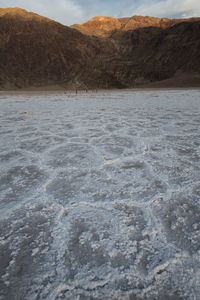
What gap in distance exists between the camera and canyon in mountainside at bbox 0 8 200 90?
95.6 feet

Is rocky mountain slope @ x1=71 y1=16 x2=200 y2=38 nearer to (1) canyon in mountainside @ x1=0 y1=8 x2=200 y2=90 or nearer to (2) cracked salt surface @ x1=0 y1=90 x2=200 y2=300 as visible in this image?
(1) canyon in mountainside @ x1=0 y1=8 x2=200 y2=90

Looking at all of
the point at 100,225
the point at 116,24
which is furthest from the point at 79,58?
the point at 100,225

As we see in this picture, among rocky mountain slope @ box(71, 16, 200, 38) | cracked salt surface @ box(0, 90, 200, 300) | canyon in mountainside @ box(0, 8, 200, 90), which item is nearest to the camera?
cracked salt surface @ box(0, 90, 200, 300)

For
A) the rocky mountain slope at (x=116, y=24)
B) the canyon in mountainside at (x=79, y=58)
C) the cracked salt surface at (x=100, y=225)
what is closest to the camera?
the cracked salt surface at (x=100, y=225)

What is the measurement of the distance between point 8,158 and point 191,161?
5.45 feet

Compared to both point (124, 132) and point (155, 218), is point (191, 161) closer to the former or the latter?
point (155, 218)

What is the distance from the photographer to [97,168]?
1529 millimetres

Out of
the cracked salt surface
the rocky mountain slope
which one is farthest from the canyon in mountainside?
the cracked salt surface

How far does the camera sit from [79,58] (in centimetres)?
3180

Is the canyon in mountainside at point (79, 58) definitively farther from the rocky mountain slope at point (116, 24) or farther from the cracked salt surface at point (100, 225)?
the cracked salt surface at point (100, 225)

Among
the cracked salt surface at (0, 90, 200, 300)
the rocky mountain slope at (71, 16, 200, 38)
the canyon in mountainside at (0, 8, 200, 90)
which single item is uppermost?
the rocky mountain slope at (71, 16, 200, 38)

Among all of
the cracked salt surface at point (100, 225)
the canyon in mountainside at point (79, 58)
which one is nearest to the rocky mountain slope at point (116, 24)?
the canyon in mountainside at point (79, 58)

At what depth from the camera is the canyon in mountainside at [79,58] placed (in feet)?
95.6

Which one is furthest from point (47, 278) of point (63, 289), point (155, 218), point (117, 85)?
point (117, 85)
